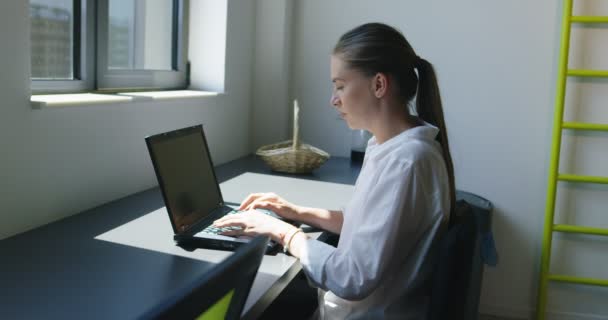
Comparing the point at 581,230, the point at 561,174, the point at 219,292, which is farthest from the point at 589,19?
the point at 219,292

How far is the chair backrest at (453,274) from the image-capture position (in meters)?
1.03

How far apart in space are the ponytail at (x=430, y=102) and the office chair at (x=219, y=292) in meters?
0.70

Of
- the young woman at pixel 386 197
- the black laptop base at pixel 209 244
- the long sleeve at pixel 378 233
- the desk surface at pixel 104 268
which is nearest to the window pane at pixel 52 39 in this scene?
the desk surface at pixel 104 268

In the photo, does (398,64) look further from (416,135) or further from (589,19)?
(589,19)

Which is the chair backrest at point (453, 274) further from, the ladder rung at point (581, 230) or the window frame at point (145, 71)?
the ladder rung at point (581, 230)

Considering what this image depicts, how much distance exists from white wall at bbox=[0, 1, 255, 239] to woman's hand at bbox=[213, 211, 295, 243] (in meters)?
0.45


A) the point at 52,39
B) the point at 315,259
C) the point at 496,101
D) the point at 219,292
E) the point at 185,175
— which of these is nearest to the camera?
→ the point at 219,292

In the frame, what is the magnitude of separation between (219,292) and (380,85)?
31.7 inches

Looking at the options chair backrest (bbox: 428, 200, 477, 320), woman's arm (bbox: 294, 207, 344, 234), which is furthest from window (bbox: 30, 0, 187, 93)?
chair backrest (bbox: 428, 200, 477, 320)

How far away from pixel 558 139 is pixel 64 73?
2.01m

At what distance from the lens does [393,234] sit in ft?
3.85

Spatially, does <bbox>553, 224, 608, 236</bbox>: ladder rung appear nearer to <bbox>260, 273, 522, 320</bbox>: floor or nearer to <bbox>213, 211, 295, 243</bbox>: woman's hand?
<bbox>260, 273, 522, 320</bbox>: floor

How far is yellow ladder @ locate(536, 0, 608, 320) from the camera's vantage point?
265 cm

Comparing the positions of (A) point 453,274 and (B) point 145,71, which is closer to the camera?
(A) point 453,274
